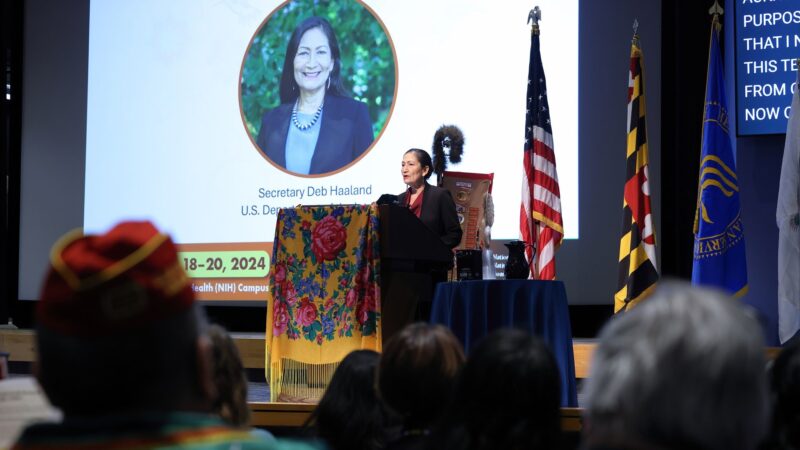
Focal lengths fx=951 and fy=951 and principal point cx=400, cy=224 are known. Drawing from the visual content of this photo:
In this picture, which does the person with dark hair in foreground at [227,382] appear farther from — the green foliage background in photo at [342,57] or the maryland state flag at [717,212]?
the green foliage background in photo at [342,57]

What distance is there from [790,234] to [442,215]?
1698 millimetres

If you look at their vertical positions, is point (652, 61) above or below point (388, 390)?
above

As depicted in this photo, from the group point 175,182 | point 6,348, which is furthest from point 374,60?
point 6,348

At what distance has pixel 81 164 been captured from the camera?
6.97m

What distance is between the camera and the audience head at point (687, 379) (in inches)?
34.2

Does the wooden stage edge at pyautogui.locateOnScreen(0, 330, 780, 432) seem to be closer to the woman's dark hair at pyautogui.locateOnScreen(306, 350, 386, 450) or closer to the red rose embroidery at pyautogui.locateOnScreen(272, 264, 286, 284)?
the red rose embroidery at pyautogui.locateOnScreen(272, 264, 286, 284)

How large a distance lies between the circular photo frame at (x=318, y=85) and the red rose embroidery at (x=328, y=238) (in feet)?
6.87

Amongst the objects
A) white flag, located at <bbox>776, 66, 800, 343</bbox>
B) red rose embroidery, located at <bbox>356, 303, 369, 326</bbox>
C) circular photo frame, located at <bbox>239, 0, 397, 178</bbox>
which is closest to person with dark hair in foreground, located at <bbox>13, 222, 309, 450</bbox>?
red rose embroidery, located at <bbox>356, 303, 369, 326</bbox>

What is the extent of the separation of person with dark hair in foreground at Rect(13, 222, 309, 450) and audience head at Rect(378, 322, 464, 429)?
86 cm

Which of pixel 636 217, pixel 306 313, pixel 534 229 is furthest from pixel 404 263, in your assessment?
pixel 636 217

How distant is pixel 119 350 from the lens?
0.85m

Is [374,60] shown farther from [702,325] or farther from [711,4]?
[702,325]

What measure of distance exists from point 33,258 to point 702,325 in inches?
277

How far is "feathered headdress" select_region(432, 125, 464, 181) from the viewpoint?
4988mm
